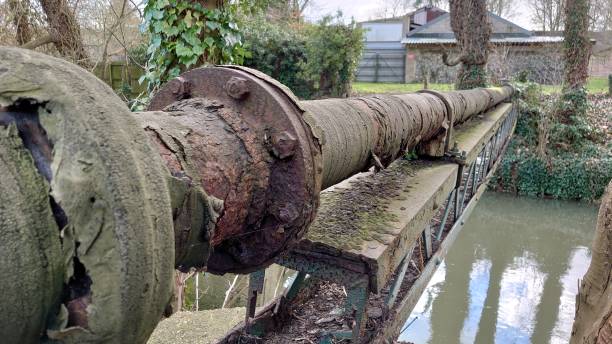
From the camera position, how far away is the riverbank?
16.2 meters

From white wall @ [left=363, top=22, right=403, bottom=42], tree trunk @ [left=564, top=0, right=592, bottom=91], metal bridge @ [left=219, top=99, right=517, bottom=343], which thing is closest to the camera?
metal bridge @ [left=219, top=99, right=517, bottom=343]

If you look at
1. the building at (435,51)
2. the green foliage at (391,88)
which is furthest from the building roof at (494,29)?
the green foliage at (391,88)

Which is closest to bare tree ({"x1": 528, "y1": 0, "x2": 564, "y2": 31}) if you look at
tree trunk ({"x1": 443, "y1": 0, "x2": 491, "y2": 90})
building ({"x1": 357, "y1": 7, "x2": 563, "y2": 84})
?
building ({"x1": 357, "y1": 7, "x2": 563, "y2": 84})

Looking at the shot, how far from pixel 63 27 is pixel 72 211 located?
24.9 feet

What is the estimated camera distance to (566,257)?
13070mm

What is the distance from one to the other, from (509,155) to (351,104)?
54.9 ft

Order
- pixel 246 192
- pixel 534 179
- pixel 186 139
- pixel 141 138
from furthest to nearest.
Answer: pixel 534 179, pixel 246 192, pixel 186 139, pixel 141 138

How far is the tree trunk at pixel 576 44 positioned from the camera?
1808cm

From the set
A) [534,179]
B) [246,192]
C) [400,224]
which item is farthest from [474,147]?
[534,179]

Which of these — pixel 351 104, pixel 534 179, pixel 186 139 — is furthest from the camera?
pixel 534 179

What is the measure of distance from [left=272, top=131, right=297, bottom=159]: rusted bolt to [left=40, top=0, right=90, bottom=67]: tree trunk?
21.9ft

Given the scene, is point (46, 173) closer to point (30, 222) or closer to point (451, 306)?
point (30, 222)

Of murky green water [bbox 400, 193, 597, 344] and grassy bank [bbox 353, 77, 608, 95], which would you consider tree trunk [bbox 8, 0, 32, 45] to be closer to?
murky green water [bbox 400, 193, 597, 344]

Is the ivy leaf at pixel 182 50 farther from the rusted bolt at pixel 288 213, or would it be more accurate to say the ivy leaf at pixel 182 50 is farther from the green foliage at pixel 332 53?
the green foliage at pixel 332 53
